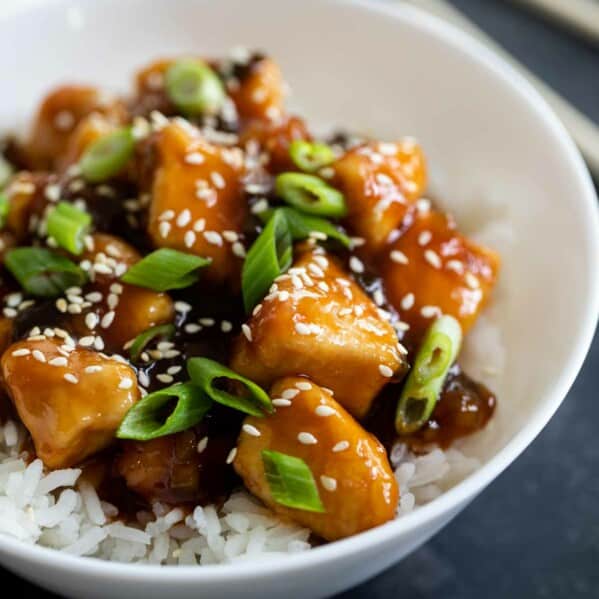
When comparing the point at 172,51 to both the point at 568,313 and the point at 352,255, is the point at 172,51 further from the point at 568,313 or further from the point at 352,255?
the point at 568,313

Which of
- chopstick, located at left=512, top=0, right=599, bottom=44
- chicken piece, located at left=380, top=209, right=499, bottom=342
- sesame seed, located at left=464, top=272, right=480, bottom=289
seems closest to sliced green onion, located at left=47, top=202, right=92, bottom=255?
chicken piece, located at left=380, top=209, right=499, bottom=342

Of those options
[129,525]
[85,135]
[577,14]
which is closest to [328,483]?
[129,525]

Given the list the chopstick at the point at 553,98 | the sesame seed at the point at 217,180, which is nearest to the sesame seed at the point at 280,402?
the sesame seed at the point at 217,180

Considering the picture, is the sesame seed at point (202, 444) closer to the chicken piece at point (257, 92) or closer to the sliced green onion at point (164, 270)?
the sliced green onion at point (164, 270)

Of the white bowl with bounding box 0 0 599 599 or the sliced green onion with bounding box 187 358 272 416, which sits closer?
the white bowl with bounding box 0 0 599 599

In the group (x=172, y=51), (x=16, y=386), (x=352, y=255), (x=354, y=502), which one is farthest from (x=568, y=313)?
(x=172, y=51)

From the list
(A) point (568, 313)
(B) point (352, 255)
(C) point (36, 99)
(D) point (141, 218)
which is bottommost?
(C) point (36, 99)

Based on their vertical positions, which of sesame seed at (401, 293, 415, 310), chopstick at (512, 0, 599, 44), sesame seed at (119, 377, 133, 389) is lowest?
sesame seed at (119, 377, 133, 389)

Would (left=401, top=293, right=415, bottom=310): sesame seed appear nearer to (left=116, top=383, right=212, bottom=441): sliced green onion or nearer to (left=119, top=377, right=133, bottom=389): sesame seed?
(left=116, top=383, right=212, bottom=441): sliced green onion
